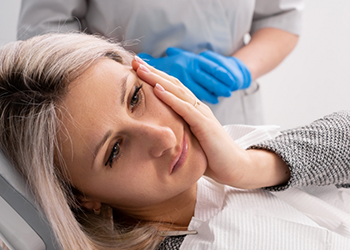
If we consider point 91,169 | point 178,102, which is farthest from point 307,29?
point 91,169

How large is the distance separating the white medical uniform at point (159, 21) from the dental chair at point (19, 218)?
56 centimetres

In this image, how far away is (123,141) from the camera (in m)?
0.80

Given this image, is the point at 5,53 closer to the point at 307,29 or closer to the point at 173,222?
the point at 173,222

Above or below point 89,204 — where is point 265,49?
above

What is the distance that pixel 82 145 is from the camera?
765mm

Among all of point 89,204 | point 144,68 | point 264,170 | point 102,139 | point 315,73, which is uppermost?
point 144,68

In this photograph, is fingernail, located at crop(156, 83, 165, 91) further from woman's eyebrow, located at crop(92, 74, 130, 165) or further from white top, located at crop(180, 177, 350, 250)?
white top, located at crop(180, 177, 350, 250)

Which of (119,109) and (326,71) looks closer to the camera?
(119,109)

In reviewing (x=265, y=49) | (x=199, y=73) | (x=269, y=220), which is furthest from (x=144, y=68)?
(x=265, y=49)

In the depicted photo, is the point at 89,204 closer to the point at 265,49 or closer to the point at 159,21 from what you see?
the point at 159,21

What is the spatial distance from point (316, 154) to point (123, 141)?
523mm

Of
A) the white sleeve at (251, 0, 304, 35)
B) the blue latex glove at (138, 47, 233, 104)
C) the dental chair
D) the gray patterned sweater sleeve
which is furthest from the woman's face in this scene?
the white sleeve at (251, 0, 304, 35)

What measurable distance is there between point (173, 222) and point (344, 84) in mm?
1667

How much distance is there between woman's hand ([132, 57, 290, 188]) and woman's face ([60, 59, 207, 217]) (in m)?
0.02
